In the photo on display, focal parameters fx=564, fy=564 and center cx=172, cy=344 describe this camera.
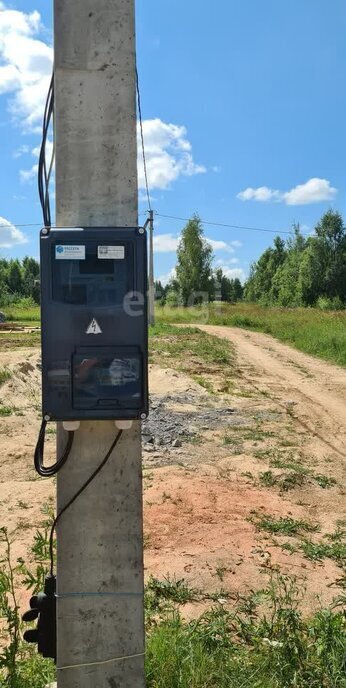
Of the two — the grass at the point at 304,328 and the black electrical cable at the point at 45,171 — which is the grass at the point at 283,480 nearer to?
the black electrical cable at the point at 45,171

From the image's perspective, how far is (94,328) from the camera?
1.76 m

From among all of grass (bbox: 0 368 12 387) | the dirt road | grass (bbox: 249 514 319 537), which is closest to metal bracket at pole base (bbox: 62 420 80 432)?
grass (bbox: 249 514 319 537)

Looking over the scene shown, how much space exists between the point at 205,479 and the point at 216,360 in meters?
10.4

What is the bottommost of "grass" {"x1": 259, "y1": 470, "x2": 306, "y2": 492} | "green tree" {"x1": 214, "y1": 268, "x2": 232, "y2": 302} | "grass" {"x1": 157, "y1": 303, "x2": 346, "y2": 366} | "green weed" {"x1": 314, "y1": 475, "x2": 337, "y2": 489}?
"green weed" {"x1": 314, "y1": 475, "x2": 337, "y2": 489}

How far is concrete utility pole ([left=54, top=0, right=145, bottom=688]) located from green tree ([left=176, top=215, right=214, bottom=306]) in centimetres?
5249

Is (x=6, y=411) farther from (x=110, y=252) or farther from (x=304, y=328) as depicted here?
(x=304, y=328)

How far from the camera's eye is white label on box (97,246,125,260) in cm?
175

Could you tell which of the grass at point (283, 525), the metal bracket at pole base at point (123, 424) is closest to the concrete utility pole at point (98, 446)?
the metal bracket at pole base at point (123, 424)

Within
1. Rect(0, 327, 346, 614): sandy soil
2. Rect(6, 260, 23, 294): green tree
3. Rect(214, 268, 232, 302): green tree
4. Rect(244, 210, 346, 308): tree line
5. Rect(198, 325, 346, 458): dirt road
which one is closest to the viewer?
Rect(0, 327, 346, 614): sandy soil

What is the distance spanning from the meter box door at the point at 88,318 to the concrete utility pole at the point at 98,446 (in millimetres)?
116

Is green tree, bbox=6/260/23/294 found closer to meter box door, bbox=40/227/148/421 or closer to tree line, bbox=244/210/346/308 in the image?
tree line, bbox=244/210/346/308

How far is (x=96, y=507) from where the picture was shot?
1.88m

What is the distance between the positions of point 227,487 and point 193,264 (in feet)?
166

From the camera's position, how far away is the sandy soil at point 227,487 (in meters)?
3.91
